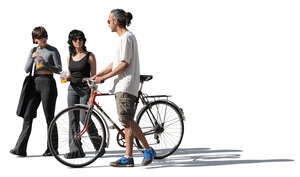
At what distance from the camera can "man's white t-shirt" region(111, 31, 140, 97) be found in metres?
8.11

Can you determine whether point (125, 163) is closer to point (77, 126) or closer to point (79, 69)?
point (77, 126)

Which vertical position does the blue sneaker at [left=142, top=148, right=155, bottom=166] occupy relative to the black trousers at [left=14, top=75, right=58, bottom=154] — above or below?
below

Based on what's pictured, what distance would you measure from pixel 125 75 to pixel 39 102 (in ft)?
7.35

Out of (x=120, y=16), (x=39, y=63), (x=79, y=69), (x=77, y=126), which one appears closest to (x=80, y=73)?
(x=79, y=69)

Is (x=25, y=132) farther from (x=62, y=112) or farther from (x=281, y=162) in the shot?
(x=281, y=162)

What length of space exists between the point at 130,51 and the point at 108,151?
8.45 ft

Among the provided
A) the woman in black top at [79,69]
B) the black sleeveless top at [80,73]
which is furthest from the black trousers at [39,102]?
the black sleeveless top at [80,73]

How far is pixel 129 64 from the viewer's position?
822cm

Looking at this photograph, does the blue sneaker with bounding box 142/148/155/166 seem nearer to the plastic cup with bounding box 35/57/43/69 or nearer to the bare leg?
the bare leg

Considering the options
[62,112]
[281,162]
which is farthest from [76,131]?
[281,162]

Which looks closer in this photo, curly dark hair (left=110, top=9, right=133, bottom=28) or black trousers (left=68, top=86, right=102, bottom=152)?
curly dark hair (left=110, top=9, right=133, bottom=28)

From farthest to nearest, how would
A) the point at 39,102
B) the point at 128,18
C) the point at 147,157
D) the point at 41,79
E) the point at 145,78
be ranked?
the point at 39,102 → the point at 41,79 → the point at 145,78 → the point at 128,18 → the point at 147,157

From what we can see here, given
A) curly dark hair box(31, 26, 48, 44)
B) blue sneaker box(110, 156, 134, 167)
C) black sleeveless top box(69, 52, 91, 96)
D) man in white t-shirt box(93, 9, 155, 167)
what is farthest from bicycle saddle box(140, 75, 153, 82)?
curly dark hair box(31, 26, 48, 44)

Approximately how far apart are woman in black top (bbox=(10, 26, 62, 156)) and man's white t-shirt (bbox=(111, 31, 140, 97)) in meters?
1.56
